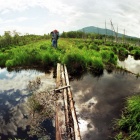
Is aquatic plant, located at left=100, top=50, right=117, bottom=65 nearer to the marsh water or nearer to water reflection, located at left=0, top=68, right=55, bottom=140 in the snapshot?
the marsh water

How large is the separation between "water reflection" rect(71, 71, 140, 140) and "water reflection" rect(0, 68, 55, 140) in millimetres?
1934

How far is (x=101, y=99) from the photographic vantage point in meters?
9.99

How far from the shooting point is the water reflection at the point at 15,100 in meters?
7.76

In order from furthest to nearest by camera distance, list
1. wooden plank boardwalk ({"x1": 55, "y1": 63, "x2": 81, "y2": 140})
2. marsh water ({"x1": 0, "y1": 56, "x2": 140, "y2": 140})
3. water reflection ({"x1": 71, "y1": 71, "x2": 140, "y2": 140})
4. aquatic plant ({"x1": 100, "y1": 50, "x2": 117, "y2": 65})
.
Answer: aquatic plant ({"x1": 100, "y1": 50, "x2": 117, "y2": 65}), marsh water ({"x1": 0, "y1": 56, "x2": 140, "y2": 140}), water reflection ({"x1": 71, "y1": 71, "x2": 140, "y2": 140}), wooden plank boardwalk ({"x1": 55, "y1": 63, "x2": 81, "y2": 140})

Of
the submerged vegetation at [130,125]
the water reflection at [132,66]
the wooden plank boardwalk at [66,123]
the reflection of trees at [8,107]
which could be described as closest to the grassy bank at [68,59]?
the water reflection at [132,66]

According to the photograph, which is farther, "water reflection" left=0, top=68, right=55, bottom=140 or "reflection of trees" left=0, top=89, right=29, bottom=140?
"reflection of trees" left=0, top=89, right=29, bottom=140

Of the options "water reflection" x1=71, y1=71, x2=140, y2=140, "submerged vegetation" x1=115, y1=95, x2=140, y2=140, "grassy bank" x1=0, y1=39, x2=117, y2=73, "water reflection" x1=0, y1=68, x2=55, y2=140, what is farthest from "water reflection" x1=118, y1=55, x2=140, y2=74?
"submerged vegetation" x1=115, y1=95, x2=140, y2=140

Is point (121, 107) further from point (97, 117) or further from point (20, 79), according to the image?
point (20, 79)

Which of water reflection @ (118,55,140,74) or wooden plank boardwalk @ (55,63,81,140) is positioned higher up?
wooden plank boardwalk @ (55,63,81,140)

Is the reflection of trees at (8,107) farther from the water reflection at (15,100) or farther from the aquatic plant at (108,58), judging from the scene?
the aquatic plant at (108,58)

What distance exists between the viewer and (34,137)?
7086 millimetres

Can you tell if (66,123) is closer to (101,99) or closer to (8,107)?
(101,99)

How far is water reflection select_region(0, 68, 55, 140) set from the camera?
776 centimetres

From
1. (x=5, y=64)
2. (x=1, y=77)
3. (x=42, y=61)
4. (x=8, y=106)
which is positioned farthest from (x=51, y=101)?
(x=5, y=64)
